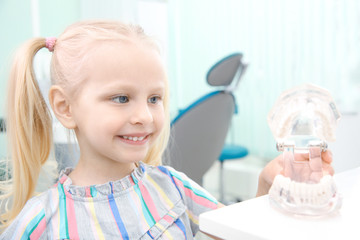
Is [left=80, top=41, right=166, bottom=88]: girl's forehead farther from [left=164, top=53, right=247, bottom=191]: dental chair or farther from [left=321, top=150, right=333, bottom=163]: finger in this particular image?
[left=164, top=53, right=247, bottom=191]: dental chair

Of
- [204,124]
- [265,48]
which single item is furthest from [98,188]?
[265,48]

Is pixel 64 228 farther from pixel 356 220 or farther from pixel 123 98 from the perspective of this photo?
pixel 356 220

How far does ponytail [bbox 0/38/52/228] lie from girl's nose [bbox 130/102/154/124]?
236 millimetres

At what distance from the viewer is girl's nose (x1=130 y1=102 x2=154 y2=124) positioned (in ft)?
2.22

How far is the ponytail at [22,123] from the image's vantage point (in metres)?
0.76

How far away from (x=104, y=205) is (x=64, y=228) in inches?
3.2

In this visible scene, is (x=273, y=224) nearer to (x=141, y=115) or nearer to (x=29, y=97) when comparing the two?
(x=141, y=115)

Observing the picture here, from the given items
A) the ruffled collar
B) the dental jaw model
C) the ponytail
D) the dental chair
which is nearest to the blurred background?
the dental chair

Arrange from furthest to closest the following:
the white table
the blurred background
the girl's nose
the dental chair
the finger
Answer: the blurred background < the dental chair < the girl's nose < the finger < the white table

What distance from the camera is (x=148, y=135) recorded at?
729 mm

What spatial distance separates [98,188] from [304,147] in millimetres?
406

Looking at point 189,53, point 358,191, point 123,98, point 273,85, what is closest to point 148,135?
point 123,98

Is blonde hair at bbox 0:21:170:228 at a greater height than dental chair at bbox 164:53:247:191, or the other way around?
blonde hair at bbox 0:21:170:228

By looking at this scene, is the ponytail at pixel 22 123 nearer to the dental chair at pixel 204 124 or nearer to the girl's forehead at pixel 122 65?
the girl's forehead at pixel 122 65
